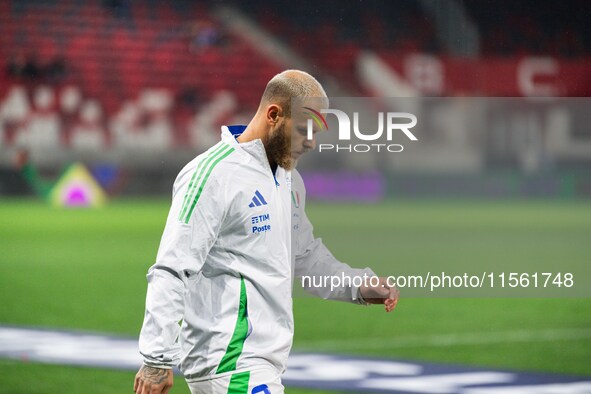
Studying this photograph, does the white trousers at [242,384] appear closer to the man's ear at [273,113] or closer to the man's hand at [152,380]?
the man's hand at [152,380]

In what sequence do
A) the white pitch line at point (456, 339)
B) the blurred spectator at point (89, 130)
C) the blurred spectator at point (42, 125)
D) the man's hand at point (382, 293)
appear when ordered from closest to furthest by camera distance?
the man's hand at point (382, 293)
the white pitch line at point (456, 339)
the blurred spectator at point (42, 125)
the blurred spectator at point (89, 130)

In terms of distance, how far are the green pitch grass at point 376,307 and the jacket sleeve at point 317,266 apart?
86 cm

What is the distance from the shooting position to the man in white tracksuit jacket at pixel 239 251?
11.0ft

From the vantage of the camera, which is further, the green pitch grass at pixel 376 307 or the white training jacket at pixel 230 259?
the green pitch grass at pixel 376 307

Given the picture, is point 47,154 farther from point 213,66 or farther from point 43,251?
point 43,251

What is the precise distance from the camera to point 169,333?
10.4ft

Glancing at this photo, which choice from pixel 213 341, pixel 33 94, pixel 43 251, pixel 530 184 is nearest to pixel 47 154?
pixel 33 94

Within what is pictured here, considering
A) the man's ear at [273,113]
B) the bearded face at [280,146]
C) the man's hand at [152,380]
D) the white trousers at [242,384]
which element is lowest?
the man's hand at [152,380]

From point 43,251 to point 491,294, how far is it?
12.1m

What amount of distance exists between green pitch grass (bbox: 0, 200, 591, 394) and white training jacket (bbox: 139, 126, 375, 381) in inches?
53.3

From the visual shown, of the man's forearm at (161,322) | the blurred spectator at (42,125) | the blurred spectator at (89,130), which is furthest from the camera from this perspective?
the blurred spectator at (89,130)

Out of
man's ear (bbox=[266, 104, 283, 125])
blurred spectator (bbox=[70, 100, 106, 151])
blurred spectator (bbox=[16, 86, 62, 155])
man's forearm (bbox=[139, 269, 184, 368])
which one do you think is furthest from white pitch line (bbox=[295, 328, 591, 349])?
blurred spectator (bbox=[70, 100, 106, 151])

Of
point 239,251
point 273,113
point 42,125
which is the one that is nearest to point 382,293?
point 239,251

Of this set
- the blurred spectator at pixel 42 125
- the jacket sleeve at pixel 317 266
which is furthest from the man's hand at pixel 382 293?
the blurred spectator at pixel 42 125
